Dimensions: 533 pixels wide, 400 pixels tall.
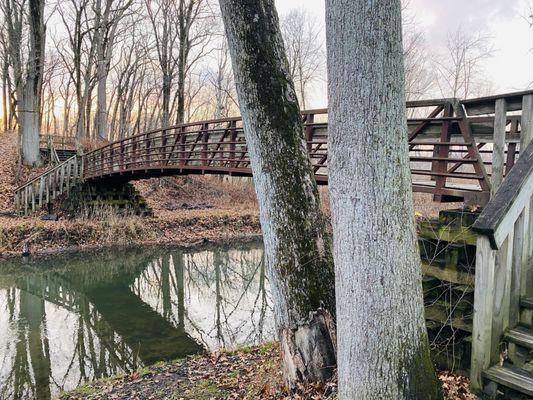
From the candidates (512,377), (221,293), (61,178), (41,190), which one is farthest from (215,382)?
(61,178)

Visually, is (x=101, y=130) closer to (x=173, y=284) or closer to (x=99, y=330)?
(x=173, y=284)

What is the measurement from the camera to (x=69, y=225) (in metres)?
14.0

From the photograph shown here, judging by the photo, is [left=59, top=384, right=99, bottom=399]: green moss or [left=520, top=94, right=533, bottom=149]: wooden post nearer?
[left=520, top=94, right=533, bottom=149]: wooden post

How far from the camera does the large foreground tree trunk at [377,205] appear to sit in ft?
7.92

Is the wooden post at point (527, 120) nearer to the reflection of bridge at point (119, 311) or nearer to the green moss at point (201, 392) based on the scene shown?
the green moss at point (201, 392)

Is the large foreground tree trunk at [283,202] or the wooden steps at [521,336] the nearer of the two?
the wooden steps at [521,336]

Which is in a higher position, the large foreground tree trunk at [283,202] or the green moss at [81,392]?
the large foreground tree trunk at [283,202]

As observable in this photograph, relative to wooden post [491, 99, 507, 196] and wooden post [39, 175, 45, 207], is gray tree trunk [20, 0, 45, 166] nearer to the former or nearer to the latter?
wooden post [39, 175, 45, 207]

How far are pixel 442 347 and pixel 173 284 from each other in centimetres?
889

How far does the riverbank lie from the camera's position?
3520 millimetres

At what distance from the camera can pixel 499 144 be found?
12.8 feet

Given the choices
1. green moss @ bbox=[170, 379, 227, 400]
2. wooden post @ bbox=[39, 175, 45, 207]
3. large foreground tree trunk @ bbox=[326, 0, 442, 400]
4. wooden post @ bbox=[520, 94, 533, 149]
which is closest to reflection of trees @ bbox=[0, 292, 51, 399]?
green moss @ bbox=[170, 379, 227, 400]

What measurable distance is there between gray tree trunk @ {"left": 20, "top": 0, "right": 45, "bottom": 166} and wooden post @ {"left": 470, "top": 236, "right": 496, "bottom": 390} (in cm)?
1902

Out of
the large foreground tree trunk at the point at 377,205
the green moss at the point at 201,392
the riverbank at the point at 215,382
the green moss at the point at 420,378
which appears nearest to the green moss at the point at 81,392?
the riverbank at the point at 215,382
